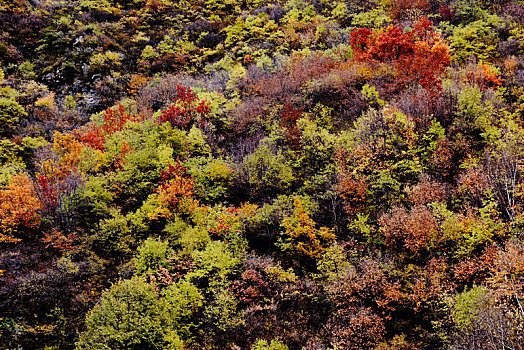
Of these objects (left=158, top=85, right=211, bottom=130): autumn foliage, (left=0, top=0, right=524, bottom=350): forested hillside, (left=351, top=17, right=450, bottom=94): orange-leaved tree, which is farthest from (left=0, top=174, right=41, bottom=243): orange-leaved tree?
(left=351, top=17, right=450, bottom=94): orange-leaved tree

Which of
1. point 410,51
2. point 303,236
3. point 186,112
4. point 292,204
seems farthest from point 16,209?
point 410,51

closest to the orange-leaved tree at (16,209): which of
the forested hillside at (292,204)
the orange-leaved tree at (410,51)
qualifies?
the forested hillside at (292,204)

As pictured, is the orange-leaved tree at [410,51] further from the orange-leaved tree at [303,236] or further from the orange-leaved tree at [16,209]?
the orange-leaved tree at [16,209]

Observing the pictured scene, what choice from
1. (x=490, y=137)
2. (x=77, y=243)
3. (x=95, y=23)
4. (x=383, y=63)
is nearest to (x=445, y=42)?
(x=383, y=63)

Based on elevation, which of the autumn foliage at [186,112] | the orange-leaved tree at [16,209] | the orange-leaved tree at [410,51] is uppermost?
the orange-leaved tree at [410,51]

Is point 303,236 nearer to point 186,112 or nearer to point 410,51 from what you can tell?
point 186,112

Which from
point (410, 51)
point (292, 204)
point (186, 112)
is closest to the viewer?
point (292, 204)
